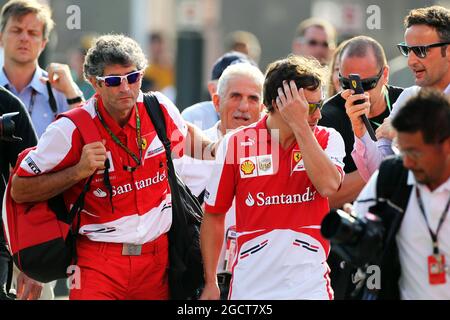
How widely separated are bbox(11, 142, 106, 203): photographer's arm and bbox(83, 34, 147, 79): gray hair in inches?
19.6

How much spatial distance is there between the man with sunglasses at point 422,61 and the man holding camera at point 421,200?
3.94 ft

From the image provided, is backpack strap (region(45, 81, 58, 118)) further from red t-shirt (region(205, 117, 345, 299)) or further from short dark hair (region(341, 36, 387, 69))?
red t-shirt (region(205, 117, 345, 299))

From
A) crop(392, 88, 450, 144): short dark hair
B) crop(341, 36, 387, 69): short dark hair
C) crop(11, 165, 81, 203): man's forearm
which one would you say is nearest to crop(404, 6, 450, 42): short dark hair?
crop(341, 36, 387, 69): short dark hair

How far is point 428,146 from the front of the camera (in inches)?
202

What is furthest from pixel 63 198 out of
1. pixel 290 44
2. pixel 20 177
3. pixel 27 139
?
pixel 290 44

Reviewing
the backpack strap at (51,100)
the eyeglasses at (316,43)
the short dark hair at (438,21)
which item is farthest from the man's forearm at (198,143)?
the eyeglasses at (316,43)

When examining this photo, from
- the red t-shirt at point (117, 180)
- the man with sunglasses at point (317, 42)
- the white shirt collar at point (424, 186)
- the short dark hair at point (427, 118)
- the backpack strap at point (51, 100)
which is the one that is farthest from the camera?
→ the man with sunglasses at point (317, 42)

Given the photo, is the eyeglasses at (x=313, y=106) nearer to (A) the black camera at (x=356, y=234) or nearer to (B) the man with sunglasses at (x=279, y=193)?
(B) the man with sunglasses at (x=279, y=193)

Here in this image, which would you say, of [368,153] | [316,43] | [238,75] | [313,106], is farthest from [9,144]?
[316,43]

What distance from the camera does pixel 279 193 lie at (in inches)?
238

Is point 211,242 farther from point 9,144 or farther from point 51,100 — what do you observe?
point 51,100

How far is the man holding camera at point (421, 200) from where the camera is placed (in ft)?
16.9

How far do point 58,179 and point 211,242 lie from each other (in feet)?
3.03

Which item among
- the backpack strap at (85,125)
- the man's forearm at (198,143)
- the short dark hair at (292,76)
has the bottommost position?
the man's forearm at (198,143)
